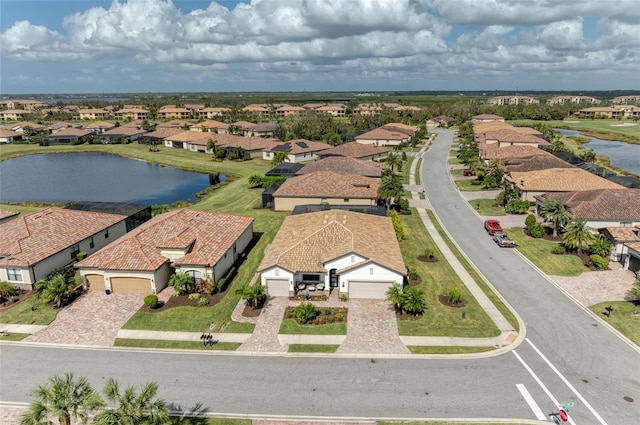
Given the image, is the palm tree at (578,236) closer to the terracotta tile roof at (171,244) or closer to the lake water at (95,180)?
the terracotta tile roof at (171,244)

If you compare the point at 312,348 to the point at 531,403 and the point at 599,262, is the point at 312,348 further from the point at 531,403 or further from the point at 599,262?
the point at 599,262

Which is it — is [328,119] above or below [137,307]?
above

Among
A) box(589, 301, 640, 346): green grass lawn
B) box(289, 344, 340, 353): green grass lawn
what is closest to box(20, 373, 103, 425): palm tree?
box(289, 344, 340, 353): green grass lawn

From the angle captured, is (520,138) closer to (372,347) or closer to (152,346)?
(372,347)

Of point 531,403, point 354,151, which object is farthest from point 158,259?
point 354,151

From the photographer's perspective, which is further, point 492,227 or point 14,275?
point 492,227

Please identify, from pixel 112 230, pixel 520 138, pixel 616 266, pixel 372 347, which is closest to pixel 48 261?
pixel 112 230
